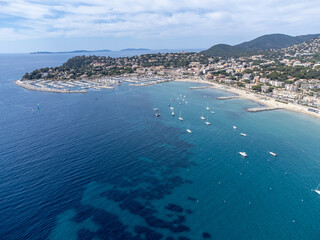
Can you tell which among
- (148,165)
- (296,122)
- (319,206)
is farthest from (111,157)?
(296,122)

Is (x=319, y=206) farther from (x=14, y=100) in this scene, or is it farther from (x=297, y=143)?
(x=14, y=100)

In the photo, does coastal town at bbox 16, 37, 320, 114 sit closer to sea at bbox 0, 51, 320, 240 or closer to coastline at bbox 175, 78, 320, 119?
coastline at bbox 175, 78, 320, 119

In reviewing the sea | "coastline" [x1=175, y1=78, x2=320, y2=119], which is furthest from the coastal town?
the sea

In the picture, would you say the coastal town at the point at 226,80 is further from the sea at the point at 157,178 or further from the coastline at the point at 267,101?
the sea at the point at 157,178

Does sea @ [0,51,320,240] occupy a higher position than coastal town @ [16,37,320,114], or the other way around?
coastal town @ [16,37,320,114]

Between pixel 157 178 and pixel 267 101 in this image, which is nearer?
pixel 157 178

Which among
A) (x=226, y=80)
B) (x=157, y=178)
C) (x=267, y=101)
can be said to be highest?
(x=226, y=80)

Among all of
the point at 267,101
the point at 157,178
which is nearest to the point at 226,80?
the point at 267,101

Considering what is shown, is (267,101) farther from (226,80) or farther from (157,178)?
(157,178)
